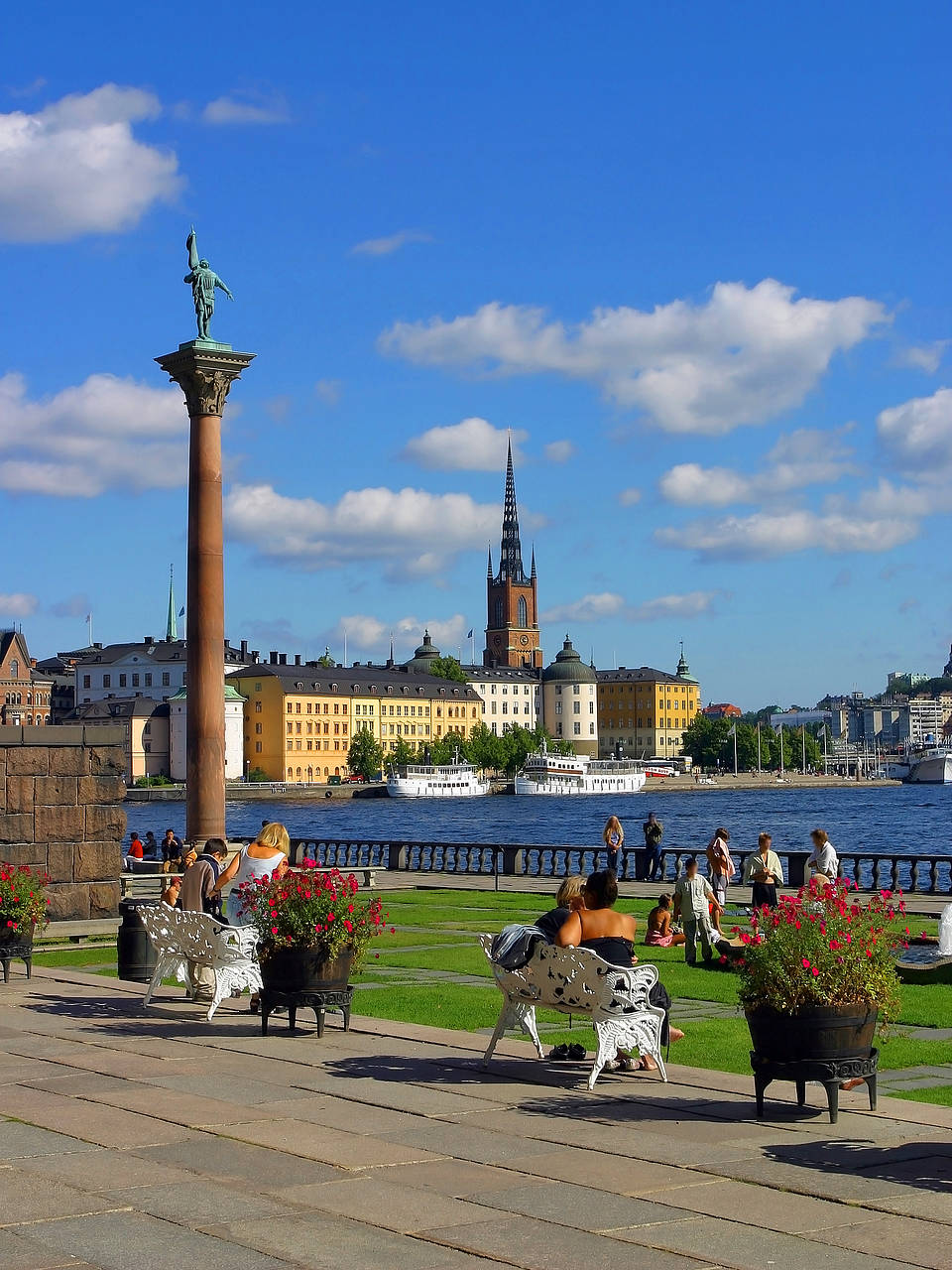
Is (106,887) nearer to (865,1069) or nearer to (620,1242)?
(865,1069)

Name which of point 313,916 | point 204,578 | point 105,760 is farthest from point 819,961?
point 204,578

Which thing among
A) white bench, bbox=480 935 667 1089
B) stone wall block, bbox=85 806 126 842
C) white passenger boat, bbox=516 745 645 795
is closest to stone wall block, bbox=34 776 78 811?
stone wall block, bbox=85 806 126 842

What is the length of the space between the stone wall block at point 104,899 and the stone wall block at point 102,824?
0.66 m

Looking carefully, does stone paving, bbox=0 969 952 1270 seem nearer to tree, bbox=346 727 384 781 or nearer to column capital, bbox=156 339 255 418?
column capital, bbox=156 339 255 418

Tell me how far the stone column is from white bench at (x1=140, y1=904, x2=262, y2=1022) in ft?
51.7

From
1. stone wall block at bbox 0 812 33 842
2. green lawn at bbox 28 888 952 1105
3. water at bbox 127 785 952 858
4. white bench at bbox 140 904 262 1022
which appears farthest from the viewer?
water at bbox 127 785 952 858

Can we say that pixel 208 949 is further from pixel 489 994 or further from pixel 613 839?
pixel 613 839

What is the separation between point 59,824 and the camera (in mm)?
23812

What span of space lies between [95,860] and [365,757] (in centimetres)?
16656

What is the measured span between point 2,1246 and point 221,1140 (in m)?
2.33

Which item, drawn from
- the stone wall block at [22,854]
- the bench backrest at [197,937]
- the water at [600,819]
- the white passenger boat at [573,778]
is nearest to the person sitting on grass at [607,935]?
the bench backrest at [197,937]

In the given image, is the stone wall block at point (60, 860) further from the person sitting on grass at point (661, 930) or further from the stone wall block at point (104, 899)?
the person sitting on grass at point (661, 930)

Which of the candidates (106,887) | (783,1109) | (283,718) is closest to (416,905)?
(106,887)

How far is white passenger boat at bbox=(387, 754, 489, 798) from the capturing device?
171 m
